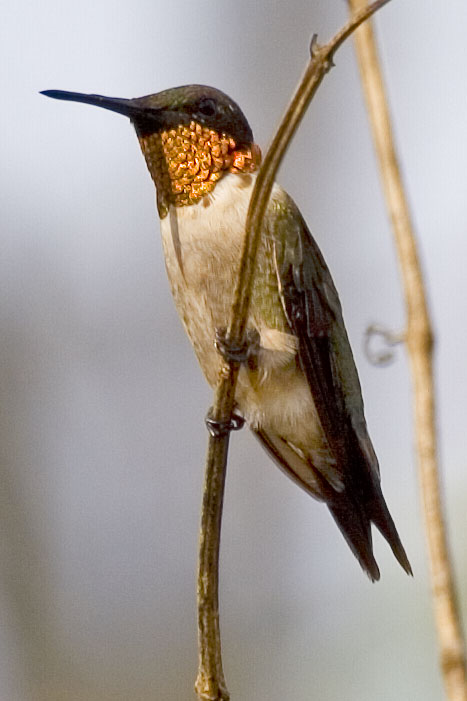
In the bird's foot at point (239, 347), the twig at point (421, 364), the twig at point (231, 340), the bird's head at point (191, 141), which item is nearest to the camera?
the twig at point (421, 364)

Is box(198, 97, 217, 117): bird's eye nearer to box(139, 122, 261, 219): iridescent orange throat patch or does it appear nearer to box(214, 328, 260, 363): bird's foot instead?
box(139, 122, 261, 219): iridescent orange throat patch

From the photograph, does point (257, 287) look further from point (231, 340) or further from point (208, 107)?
point (231, 340)

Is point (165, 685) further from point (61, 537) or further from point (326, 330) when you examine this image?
point (326, 330)

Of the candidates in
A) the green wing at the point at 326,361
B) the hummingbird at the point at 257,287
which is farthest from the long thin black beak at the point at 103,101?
the green wing at the point at 326,361

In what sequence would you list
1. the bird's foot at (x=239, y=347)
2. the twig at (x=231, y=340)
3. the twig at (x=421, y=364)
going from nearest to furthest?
the twig at (x=421, y=364) < the twig at (x=231, y=340) < the bird's foot at (x=239, y=347)

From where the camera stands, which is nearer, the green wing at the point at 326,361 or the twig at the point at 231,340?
the twig at the point at 231,340

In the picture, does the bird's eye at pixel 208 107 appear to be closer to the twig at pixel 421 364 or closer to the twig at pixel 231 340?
the twig at pixel 231 340

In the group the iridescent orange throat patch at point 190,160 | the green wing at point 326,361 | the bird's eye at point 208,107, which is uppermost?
the bird's eye at point 208,107

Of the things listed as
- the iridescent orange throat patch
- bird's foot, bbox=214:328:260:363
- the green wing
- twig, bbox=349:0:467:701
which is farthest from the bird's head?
twig, bbox=349:0:467:701
